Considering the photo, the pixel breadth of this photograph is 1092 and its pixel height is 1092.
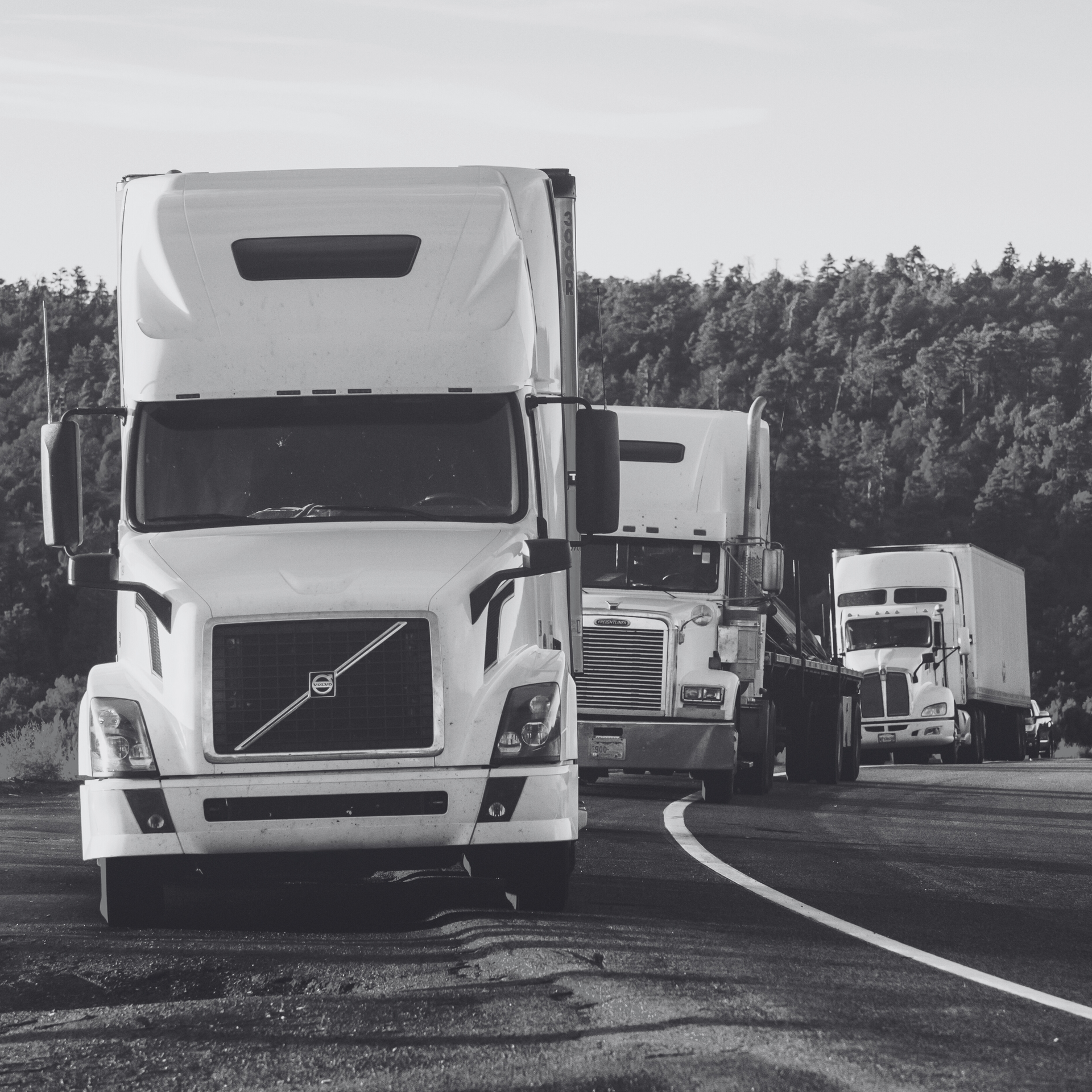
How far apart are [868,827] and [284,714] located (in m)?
9.00

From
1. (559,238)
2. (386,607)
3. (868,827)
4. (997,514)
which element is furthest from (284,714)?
(997,514)

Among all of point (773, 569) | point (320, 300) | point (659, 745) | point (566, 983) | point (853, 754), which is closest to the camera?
point (566, 983)

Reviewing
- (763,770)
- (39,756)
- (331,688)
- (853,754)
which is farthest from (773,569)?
(39,756)

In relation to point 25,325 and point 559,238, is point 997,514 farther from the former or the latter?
point 559,238

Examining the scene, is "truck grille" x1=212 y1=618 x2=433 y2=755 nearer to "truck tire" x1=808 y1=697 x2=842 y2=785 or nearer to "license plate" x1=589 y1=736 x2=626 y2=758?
"license plate" x1=589 y1=736 x2=626 y2=758

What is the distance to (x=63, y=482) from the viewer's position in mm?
9719

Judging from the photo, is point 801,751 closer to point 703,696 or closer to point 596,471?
point 703,696

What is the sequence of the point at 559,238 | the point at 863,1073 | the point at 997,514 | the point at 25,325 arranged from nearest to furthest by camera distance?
the point at 863,1073 → the point at 559,238 → the point at 25,325 → the point at 997,514

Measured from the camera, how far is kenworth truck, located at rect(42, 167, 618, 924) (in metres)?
8.91

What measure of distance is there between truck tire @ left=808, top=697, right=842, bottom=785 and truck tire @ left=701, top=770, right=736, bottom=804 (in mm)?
6058

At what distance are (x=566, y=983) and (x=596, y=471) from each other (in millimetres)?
3602

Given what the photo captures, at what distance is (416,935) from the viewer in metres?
8.66

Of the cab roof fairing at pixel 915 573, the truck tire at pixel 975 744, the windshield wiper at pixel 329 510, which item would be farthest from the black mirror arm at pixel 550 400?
the truck tire at pixel 975 744

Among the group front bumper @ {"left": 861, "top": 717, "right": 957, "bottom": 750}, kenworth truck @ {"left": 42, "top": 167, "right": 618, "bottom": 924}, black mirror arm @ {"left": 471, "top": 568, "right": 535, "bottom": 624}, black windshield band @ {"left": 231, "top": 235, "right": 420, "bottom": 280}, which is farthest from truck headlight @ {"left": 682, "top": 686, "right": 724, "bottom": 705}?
front bumper @ {"left": 861, "top": 717, "right": 957, "bottom": 750}
